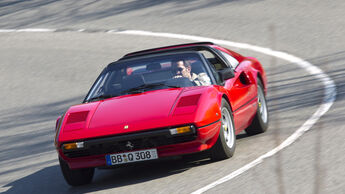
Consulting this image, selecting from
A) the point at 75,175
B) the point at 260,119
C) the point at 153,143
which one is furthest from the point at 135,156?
the point at 260,119

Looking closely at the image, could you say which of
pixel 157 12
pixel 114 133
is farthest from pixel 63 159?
pixel 157 12

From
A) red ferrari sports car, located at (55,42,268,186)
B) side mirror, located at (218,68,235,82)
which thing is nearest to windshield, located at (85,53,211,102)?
red ferrari sports car, located at (55,42,268,186)

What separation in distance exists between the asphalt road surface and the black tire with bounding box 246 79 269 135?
0.13 m

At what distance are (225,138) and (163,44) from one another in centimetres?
1060

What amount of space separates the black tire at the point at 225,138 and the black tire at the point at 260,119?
46.0 inches

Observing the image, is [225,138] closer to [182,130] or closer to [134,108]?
[182,130]

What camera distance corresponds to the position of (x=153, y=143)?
646 cm

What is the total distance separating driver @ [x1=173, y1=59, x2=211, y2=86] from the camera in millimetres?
7488

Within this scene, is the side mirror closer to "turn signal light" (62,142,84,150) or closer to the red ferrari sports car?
the red ferrari sports car

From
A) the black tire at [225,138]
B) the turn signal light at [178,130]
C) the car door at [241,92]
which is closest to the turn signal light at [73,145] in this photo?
the turn signal light at [178,130]

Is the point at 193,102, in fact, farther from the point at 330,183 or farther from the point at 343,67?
the point at 343,67

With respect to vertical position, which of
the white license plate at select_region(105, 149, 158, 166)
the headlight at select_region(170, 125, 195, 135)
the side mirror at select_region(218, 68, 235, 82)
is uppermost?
the side mirror at select_region(218, 68, 235, 82)

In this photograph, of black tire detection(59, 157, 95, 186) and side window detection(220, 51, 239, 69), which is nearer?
black tire detection(59, 157, 95, 186)

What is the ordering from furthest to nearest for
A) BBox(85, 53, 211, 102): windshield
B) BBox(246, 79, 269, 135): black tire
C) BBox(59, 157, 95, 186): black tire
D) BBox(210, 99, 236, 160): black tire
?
BBox(246, 79, 269, 135): black tire
BBox(85, 53, 211, 102): windshield
BBox(59, 157, 95, 186): black tire
BBox(210, 99, 236, 160): black tire
